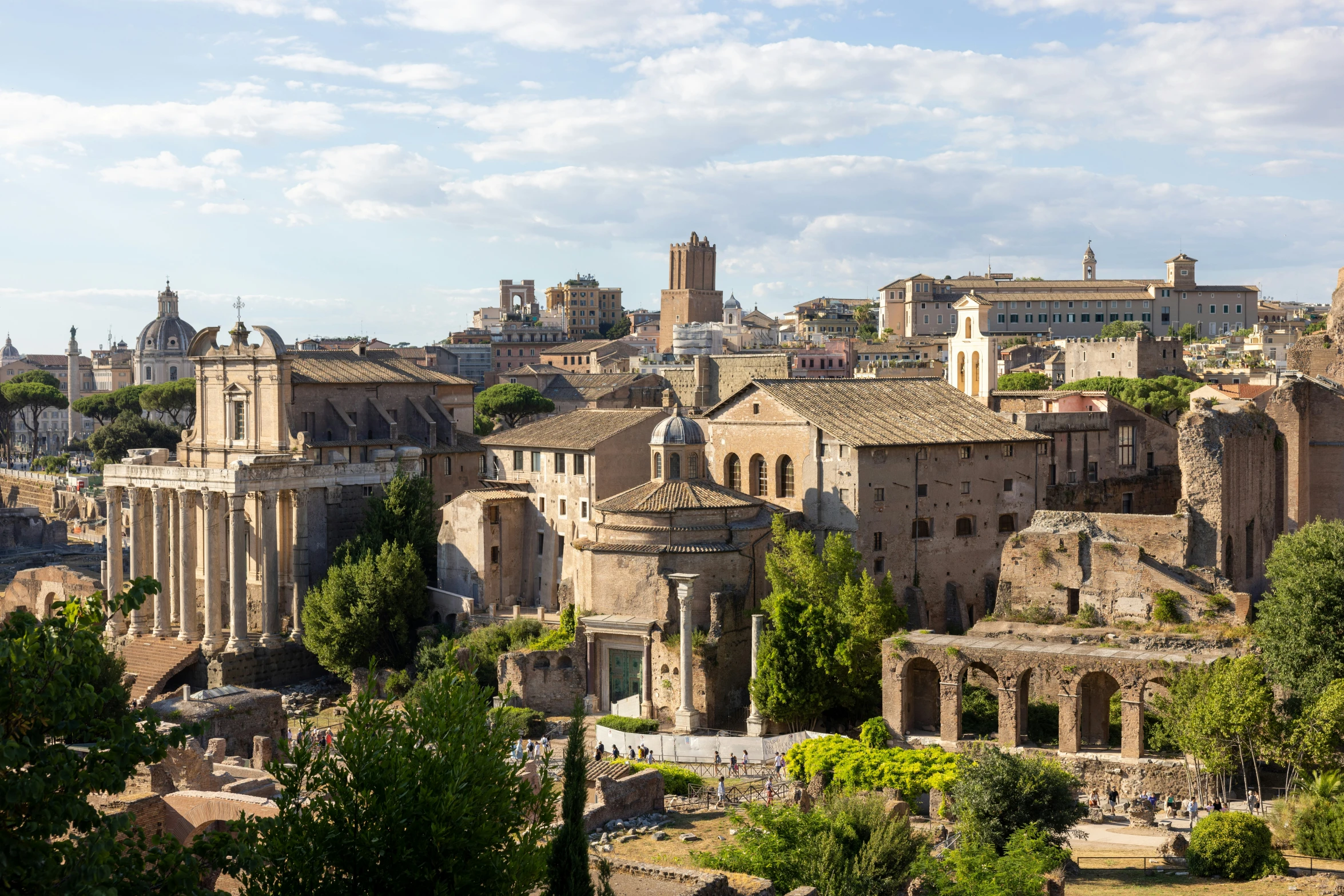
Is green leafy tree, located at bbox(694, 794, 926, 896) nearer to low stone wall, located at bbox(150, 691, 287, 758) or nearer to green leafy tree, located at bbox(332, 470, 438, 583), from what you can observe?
low stone wall, located at bbox(150, 691, 287, 758)

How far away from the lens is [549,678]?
157 ft

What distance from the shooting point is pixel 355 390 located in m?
63.9

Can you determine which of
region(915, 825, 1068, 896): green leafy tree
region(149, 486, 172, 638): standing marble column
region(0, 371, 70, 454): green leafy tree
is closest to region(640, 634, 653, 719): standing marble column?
region(915, 825, 1068, 896): green leafy tree

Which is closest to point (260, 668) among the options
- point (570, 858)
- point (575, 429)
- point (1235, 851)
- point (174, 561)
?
point (174, 561)

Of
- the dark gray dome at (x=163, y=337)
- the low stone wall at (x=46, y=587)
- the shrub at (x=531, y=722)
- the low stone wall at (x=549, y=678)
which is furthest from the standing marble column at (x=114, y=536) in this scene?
the dark gray dome at (x=163, y=337)

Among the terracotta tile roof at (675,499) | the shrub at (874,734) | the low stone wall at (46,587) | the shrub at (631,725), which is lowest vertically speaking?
the shrub at (631,725)

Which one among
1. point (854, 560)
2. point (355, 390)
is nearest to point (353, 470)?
point (355, 390)

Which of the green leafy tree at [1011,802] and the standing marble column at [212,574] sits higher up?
the standing marble column at [212,574]

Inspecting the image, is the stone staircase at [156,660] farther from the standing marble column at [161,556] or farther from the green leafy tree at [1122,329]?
the green leafy tree at [1122,329]

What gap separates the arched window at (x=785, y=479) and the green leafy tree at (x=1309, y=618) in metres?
17.3

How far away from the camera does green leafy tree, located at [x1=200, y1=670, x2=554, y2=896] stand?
1883 cm

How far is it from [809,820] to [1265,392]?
30566 mm

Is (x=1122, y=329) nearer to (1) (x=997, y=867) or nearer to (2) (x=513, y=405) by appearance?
(2) (x=513, y=405)

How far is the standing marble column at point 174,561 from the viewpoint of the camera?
5938 cm
